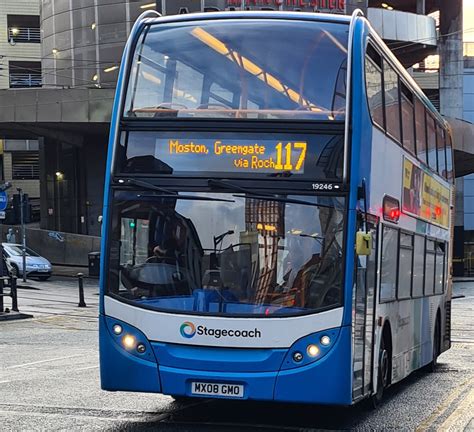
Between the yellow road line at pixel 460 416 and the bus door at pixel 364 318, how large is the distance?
85 cm

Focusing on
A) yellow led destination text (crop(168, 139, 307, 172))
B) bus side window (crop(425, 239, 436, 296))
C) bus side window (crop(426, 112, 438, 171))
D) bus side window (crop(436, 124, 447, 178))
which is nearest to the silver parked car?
bus side window (crop(436, 124, 447, 178))

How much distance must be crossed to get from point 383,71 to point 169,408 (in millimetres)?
4242

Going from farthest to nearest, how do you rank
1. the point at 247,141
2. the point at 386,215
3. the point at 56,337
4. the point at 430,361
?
the point at 56,337
the point at 430,361
the point at 386,215
the point at 247,141

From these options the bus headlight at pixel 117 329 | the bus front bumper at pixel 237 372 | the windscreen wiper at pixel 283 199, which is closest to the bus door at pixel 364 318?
the bus front bumper at pixel 237 372

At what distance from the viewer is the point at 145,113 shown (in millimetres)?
8383

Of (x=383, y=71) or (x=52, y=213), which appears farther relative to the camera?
(x=52, y=213)

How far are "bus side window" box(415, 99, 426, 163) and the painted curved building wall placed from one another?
3358 centimetres

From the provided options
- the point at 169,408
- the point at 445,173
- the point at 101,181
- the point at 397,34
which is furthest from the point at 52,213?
the point at 169,408

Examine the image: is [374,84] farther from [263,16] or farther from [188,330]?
[188,330]

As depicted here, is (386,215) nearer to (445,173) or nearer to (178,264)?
(178,264)

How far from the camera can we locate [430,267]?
12.8 metres

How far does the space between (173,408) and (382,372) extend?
2.26 m

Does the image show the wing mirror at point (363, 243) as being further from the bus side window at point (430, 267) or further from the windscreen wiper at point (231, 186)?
the bus side window at point (430, 267)

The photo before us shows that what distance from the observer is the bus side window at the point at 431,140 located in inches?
488
